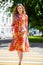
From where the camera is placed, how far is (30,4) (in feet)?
106

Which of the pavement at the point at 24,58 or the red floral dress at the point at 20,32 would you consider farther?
the pavement at the point at 24,58

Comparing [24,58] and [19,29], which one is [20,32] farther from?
[24,58]

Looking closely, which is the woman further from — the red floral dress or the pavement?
A: the pavement

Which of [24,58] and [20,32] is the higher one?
[20,32]

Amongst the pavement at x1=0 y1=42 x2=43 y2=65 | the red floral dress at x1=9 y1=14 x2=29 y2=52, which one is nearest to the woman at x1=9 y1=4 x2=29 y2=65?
the red floral dress at x1=9 y1=14 x2=29 y2=52

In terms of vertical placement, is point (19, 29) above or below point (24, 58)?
above

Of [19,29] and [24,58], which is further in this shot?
[24,58]

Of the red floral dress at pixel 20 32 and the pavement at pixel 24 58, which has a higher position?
the red floral dress at pixel 20 32

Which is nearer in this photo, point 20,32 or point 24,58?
point 20,32

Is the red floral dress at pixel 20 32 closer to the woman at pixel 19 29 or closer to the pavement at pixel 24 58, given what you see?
the woman at pixel 19 29

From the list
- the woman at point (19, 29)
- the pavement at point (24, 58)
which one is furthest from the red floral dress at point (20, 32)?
the pavement at point (24, 58)

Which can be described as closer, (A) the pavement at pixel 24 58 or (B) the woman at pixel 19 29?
(B) the woman at pixel 19 29

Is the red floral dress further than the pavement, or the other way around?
the pavement

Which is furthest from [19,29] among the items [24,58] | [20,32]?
[24,58]
